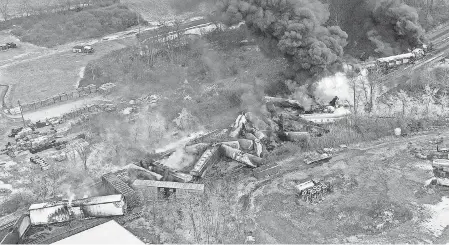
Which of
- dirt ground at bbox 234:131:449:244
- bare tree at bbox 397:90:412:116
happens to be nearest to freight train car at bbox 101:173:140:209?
dirt ground at bbox 234:131:449:244

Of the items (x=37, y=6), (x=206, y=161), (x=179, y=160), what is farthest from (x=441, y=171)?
(x=37, y=6)

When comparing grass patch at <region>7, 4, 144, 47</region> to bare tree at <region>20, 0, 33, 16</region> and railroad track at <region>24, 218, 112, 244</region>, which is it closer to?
bare tree at <region>20, 0, 33, 16</region>

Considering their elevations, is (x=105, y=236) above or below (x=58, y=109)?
below

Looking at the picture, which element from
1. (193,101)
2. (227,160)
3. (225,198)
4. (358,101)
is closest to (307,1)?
(358,101)

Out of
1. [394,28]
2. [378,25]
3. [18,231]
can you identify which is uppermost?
[378,25]

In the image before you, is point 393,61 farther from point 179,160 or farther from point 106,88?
point 106,88

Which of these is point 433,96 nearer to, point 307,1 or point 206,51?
point 307,1
